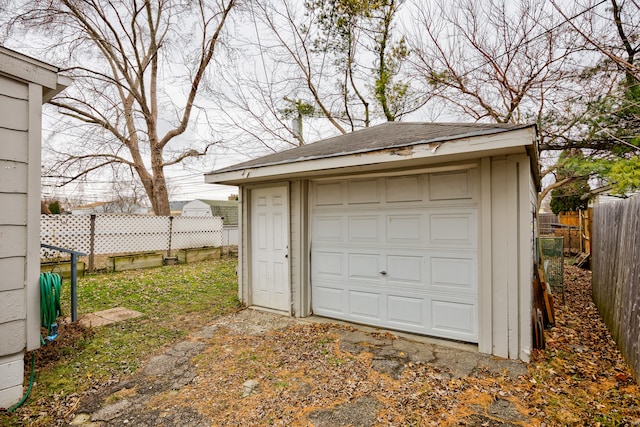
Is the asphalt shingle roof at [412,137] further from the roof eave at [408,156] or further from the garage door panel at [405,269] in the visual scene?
the garage door panel at [405,269]

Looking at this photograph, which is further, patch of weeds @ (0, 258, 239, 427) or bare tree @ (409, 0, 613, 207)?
bare tree @ (409, 0, 613, 207)

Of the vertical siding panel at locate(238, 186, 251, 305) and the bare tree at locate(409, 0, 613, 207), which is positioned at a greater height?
the bare tree at locate(409, 0, 613, 207)

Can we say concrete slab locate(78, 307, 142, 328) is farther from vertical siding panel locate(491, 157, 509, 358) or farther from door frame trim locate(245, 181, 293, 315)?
vertical siding panel locate(491, 157, 509, 358)

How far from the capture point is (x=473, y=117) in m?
10.7

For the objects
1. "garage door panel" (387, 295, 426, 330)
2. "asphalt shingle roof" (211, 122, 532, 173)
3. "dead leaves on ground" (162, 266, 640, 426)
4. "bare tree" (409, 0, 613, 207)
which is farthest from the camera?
"bare tree" (409, 0, 613, 207)

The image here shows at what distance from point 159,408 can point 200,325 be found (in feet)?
6.67

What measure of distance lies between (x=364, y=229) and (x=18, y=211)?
3448mm

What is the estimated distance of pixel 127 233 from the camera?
1030 centimetres

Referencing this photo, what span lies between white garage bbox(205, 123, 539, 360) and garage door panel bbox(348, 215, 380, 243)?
0.01 meters

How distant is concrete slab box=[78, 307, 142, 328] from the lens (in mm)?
4524

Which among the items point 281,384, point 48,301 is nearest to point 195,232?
point 48,301

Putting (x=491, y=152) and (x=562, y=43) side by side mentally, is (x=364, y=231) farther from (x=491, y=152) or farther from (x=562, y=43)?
(x=562, y=43)

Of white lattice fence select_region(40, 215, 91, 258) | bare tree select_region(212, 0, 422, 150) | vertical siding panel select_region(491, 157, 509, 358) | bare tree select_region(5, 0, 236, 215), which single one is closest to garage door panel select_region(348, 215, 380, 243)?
vertical siding panel select_region(491, 157, 509, 358)

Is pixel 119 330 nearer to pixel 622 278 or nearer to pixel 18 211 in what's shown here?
pixel 18 211
